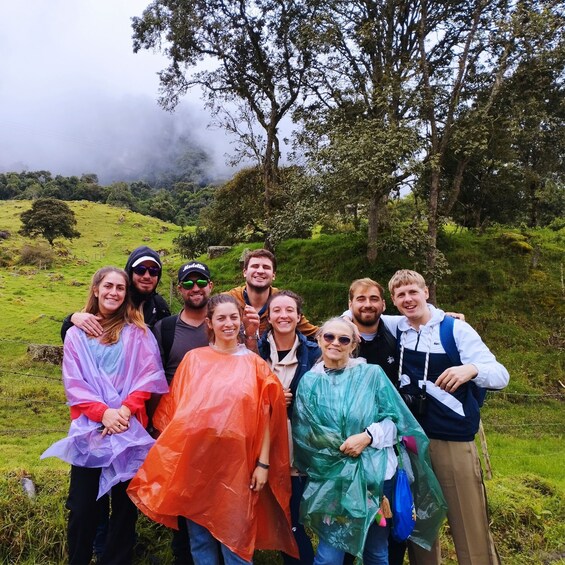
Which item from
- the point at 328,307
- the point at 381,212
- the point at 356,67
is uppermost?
the point at 356,67

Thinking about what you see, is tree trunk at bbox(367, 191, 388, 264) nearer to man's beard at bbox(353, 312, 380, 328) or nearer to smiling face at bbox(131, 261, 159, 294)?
man's beard at bbox(353, 312, 380, 328)

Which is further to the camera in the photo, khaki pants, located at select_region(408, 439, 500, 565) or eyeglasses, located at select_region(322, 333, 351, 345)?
khaki pants, located at select_region(408, 439, 500, 565)

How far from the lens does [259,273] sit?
11.9 feet

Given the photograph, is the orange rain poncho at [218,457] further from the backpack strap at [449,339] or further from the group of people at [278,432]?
the backpack strap at [449,339]

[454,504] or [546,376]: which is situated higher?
[454,504]

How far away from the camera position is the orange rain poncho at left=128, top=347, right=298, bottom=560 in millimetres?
2619

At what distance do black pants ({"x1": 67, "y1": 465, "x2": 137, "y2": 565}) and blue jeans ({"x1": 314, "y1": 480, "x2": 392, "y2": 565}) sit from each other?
1.30m

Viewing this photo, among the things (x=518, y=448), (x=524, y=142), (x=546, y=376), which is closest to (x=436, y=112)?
(x=524, y=142)

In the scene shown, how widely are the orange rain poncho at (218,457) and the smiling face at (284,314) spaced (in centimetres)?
39

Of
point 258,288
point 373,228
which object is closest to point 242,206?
point 373,228

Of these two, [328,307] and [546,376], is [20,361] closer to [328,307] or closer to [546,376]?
[328,307]

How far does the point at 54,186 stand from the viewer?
222 feet

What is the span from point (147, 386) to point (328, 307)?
34.6ft

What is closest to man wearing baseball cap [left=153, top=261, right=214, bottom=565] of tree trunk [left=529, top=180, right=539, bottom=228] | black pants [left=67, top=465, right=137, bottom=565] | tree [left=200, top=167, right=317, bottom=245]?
black pants [left=67, top=465, right=137, bottom=565]
